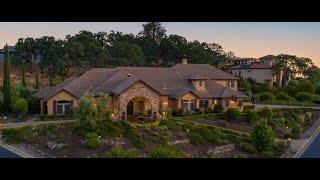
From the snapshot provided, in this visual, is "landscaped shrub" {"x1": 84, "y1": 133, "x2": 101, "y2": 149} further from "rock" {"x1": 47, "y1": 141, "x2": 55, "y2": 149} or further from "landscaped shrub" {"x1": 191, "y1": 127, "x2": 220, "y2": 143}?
"landscaped shrub" {"x1": 191, "y1": 127, "x2": 220, "y2": 143}

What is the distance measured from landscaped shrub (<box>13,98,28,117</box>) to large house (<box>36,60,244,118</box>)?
3.51ft

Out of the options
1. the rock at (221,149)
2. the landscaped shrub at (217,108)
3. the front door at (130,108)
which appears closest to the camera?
the rock at (221,149)

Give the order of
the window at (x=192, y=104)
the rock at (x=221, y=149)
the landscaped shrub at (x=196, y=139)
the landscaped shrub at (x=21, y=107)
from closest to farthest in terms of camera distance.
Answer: the rock at (x=221, y=149), the landscaped shrub at (x=196, y=139), the landscaped shrub at (x=21, y=107), the window at (x=192, y=104)

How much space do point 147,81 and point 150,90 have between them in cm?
380

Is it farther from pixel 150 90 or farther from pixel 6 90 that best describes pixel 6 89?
pixel 150 90

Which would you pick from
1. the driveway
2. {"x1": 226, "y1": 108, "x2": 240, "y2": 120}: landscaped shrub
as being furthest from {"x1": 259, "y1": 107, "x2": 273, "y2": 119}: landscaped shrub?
the driveway

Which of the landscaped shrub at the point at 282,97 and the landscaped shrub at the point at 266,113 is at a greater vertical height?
the landscaped shrub at the point at 282,97

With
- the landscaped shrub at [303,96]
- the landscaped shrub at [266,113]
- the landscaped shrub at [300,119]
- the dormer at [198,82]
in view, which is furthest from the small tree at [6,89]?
the landscaped shrub at [303,96]

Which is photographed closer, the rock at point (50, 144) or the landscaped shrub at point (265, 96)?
the rock at point (50, 144)

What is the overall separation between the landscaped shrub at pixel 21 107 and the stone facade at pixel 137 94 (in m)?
4.61

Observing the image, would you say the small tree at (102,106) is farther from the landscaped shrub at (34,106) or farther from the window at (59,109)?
the landscaped shrub at (34,106)

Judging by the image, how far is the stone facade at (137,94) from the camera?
73.4ft
